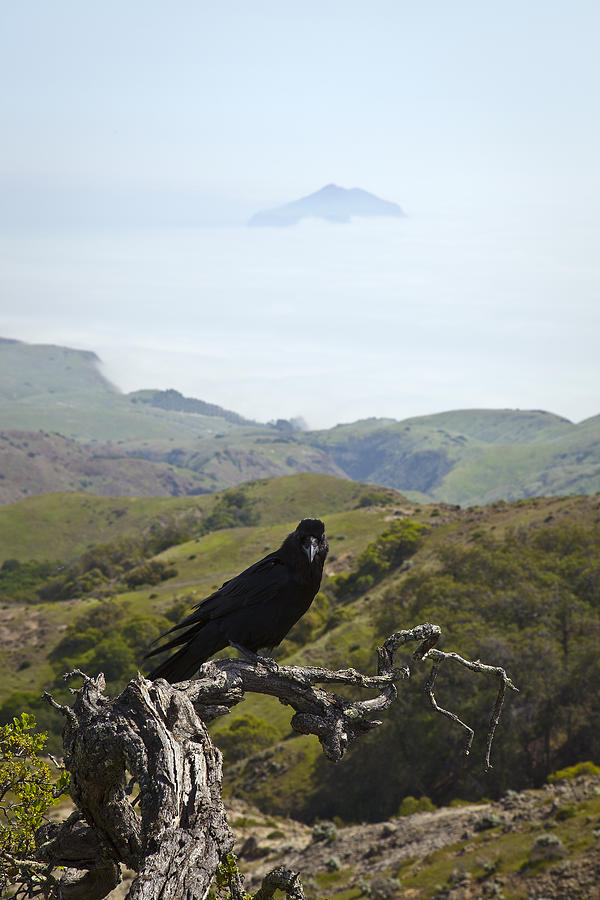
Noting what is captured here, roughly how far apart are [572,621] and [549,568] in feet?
A: 32.0

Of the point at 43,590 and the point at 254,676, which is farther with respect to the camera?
Answer: the point at 43,590

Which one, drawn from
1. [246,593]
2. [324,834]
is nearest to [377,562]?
[324,834]

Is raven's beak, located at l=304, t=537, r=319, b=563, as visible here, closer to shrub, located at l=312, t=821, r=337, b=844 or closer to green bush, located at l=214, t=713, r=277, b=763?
shrub, located at l=312, t=821, r=337, b=844

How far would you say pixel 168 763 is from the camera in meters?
4.64

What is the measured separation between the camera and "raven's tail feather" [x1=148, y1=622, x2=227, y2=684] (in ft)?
25.9

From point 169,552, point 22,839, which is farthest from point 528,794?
point 169,552

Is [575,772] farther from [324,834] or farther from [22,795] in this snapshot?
[22,795]

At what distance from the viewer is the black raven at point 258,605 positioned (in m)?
8.01

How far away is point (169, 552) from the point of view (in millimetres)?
143875

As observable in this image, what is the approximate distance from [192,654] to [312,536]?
2.05m

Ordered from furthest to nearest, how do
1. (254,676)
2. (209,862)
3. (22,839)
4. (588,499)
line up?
(588,499)
(22,839)
(254,676)
(209,862)

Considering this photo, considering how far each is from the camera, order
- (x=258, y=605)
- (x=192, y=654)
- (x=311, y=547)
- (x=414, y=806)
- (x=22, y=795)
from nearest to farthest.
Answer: (x=22, y=795) < (x=192, y=654) < (x=258, y=605) < (x=311, y=547) < (x=414, y=806)

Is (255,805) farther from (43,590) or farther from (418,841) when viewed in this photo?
(43,590)

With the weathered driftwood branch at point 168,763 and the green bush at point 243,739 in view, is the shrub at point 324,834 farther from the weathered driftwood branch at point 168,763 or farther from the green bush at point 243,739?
the weathered driftwood branch at point 168,763
